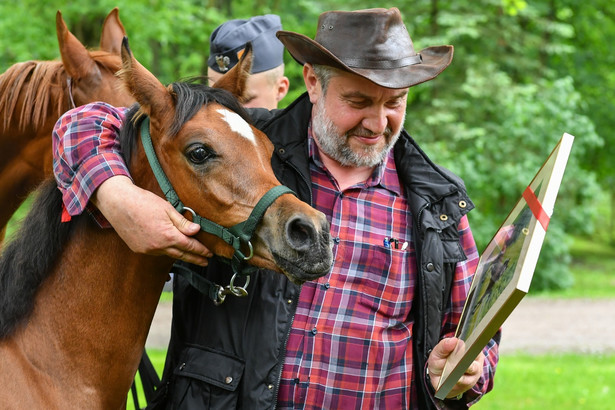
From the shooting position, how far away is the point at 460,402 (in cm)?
327

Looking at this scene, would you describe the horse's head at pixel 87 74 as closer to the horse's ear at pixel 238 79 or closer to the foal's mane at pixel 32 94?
the foal's mane at pixel 32 94

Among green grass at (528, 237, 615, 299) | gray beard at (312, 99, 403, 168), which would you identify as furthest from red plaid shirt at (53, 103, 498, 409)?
green grass at (528, 237, 615, 299)

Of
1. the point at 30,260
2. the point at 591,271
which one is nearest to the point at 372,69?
the point at 30,260

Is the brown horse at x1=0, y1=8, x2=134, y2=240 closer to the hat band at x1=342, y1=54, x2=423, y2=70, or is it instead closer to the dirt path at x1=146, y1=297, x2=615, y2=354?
the hat band at x1=342, y1=54, x2=423, y2=70

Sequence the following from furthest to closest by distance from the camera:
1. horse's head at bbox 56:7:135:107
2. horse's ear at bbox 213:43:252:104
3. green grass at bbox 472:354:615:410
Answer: green grass at bbox 472:354:615:410 → horse's head at bbox 56:7:135:107 → horse's ear at bbox 213:43:252:104

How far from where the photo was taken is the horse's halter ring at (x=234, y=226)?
8.70ft

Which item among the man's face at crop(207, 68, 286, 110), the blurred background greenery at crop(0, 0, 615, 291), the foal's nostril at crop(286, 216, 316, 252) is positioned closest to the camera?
the foal's nostril at crop(286, 216, 316, 252)

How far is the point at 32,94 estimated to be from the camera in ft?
13.7

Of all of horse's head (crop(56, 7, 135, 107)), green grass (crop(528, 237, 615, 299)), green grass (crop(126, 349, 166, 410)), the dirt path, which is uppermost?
horse's head (crop(56, 7, 135, 107))

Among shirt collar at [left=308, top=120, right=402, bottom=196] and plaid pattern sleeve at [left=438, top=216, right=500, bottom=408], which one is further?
shirt collar at [left=308, top=120, right=402, bottom=196]

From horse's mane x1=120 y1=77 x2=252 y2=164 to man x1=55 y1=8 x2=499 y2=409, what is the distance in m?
0.07

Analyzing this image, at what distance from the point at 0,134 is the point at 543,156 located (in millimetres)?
13934

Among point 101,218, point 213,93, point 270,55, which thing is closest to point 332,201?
point 213,93

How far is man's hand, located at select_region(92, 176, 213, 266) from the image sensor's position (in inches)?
103
